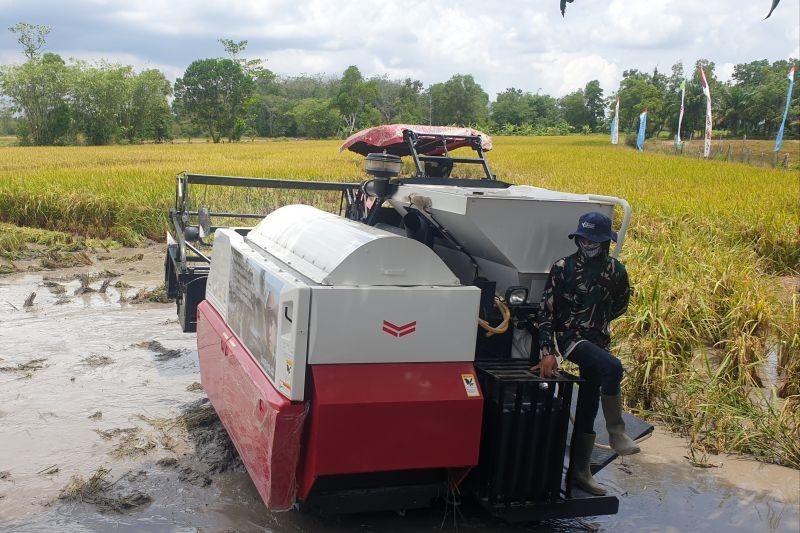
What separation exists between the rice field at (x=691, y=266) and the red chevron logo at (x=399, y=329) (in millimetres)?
2823

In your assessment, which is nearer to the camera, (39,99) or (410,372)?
(410,372)

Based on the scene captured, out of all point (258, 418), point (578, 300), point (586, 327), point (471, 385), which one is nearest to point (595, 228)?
point (578, 300)

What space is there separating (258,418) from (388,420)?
2.27 ft

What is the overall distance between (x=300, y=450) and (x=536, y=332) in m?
1.47

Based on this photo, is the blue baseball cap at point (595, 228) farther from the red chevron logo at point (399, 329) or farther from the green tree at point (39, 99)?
the green tree at point (39, 99)

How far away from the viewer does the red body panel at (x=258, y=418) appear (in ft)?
11.0

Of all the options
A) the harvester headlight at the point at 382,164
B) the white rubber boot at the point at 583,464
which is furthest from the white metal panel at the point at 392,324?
Answer: the harvester headlight at the point at 382,164

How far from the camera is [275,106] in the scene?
278 feet

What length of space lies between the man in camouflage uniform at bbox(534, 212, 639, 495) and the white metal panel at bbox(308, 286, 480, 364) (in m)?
0.53

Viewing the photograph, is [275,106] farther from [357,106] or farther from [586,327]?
[586,327]

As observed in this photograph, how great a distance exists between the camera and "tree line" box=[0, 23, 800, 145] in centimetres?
6084

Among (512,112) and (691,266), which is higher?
(512,112)

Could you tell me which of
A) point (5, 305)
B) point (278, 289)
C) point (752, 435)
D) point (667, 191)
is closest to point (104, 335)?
point (5, 305)

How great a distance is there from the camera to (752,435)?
5141 mm
